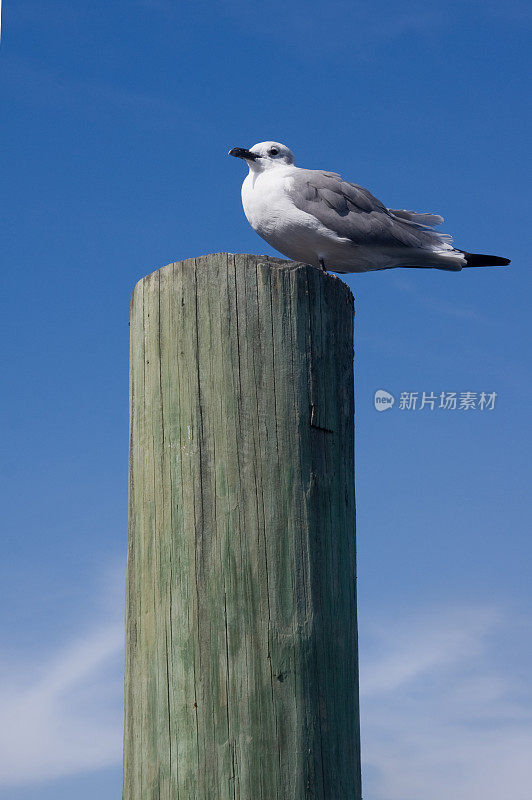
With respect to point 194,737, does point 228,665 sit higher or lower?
higher

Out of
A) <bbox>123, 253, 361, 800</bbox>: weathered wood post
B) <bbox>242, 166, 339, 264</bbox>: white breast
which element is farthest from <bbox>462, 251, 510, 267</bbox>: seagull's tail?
<bbox>123, 253, 361, 800</bbox>: weathered wood post

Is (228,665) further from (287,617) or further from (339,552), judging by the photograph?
(339,552)

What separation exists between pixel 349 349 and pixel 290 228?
2.29m

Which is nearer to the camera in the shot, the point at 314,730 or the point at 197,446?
the point at 314,730

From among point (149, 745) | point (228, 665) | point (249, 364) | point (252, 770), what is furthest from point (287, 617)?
point (249, 364)

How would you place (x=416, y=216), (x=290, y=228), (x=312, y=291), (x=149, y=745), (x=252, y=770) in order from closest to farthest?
(x=252, y=770), (x=149, y=745), (x=312, y=291), (x=290, y=228), (x=416, y=216)

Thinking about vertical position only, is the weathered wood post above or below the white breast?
below

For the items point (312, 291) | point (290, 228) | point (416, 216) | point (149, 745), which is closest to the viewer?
point (149, 745)

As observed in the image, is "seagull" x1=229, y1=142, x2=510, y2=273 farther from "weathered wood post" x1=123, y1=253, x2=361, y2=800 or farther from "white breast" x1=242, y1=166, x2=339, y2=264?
"weathered wood post" x1=123, y1=253, x2=361, y2=800

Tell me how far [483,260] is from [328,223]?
5.78 ft

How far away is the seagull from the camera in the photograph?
5.50 m

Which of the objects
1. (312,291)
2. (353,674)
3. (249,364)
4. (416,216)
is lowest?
(353,674)

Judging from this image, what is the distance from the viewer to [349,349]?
10.9ft

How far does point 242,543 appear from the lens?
2.90m
